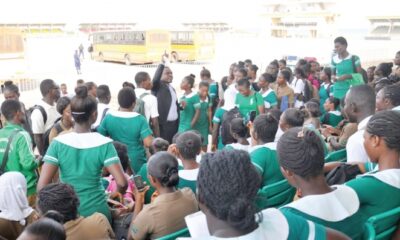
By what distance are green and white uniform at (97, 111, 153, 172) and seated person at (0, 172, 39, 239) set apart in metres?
1.40

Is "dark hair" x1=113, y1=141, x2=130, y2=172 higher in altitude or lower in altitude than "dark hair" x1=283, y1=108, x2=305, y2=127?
lower

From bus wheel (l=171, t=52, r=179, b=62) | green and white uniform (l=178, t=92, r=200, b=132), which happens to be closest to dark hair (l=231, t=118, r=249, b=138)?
green and white uniform (l=178, t=92, r=200, b=132)

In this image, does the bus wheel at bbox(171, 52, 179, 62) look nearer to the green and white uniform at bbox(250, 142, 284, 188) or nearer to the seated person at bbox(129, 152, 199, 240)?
the green and white uniform at bbox(250, 142, 284, 188)

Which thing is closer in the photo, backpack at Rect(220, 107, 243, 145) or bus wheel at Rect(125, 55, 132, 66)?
backpack at Rect(220, 107, 243, 145)

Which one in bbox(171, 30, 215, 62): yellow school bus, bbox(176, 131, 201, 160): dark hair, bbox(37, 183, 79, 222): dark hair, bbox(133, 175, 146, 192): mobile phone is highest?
bbox(171, 30, 215, 62): yellow school bus

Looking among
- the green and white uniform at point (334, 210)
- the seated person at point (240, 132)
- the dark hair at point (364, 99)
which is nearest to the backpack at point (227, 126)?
the seated person at point (240, 132)

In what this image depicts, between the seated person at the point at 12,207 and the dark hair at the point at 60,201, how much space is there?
74 centimetres

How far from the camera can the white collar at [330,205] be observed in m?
2.00

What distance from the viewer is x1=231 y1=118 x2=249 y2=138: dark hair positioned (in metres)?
4.01

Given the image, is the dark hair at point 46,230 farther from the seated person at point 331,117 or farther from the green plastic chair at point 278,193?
the seated person at point 331,117

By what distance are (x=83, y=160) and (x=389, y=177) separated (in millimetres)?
1967

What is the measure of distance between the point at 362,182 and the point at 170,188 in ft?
3.78

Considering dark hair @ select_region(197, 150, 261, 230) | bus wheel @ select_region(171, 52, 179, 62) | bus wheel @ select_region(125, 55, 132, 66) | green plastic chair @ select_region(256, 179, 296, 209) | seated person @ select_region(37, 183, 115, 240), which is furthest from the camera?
bus wheel @ select_region(171, 52, 179, 62)

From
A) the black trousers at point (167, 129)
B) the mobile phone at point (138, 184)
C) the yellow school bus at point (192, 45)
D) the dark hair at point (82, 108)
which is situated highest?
the yellow school bus at point (192, 45)
